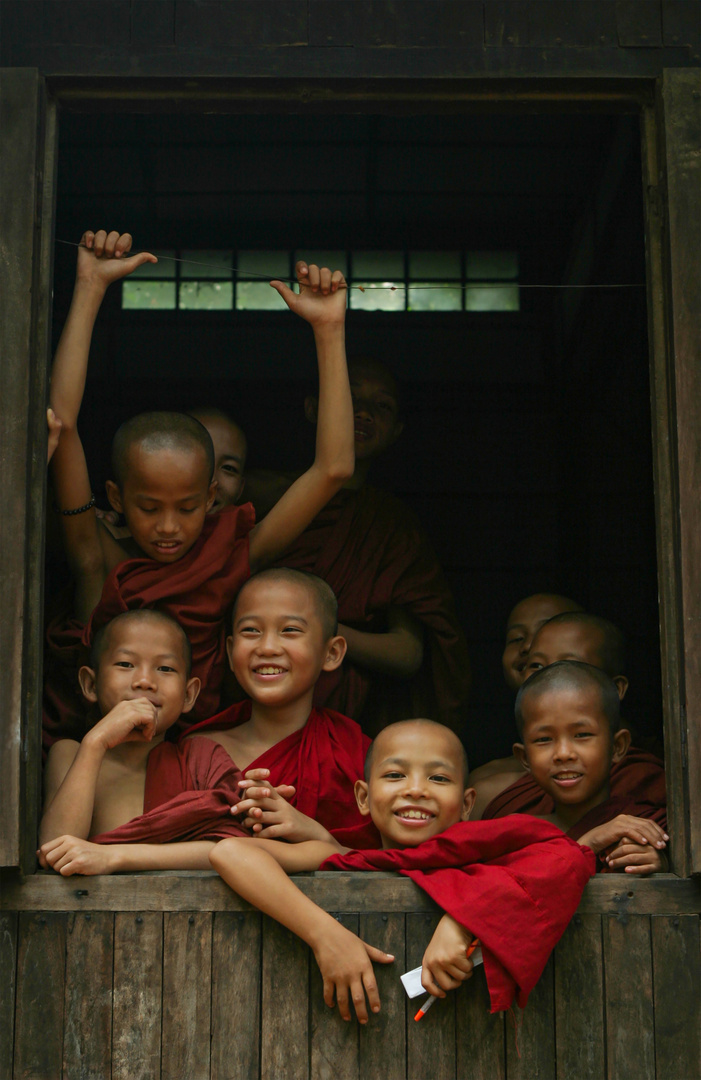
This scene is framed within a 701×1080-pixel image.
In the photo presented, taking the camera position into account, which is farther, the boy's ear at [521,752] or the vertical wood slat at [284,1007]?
the boy's ear at [521,752]

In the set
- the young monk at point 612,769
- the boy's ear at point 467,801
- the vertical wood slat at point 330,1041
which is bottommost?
the vertical wood slat at point 330,1041

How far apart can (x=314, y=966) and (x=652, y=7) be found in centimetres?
279

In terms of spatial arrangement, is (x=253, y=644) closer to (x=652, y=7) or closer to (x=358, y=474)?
(x=358, y=474)

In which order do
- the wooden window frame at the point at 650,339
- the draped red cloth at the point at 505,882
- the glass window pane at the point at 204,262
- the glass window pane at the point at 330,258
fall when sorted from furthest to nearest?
the glass window pane at the point at 330,258 → the glass window pane at the point at 204,262 → the wooden window frame at the point at 650,339 → the draped red cloth at the point at 505,882

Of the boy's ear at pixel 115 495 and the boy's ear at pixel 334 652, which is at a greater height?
the boy's ear at pixel 115 495

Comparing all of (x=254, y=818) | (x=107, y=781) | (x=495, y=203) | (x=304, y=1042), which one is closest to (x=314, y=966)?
(x=304, y=1042)

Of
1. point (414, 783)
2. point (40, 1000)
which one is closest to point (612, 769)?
point (414, 783)

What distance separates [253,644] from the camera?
154 inches

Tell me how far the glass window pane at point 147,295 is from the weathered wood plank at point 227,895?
512 centimetres

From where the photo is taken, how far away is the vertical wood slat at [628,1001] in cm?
316

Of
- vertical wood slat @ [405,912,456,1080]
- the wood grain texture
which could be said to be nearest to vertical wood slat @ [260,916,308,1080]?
the wood grain texture

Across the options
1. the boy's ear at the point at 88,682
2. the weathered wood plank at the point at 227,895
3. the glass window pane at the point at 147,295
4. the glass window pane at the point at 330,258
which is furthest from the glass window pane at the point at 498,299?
the weathered wood plank at the point at 227,895

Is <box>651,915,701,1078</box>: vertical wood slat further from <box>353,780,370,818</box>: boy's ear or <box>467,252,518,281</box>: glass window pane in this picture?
<box>467,252,518,281</box>: glass window pane

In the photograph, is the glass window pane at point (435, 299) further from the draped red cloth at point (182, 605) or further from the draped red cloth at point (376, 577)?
the draped red cloth at point (182, 605)
